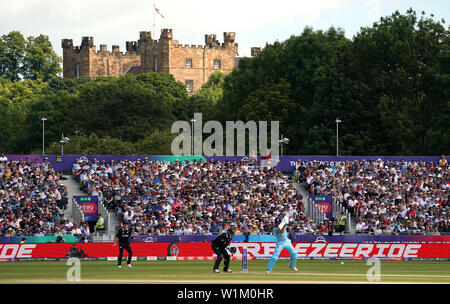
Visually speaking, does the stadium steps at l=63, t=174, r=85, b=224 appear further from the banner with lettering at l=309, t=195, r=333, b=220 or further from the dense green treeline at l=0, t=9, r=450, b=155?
the dense green treeline at l=0, t=9, r=450, b=155

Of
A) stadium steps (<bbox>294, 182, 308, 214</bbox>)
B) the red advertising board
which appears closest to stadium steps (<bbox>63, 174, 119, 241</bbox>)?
the red advertising board

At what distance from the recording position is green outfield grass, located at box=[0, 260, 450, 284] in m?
30.8

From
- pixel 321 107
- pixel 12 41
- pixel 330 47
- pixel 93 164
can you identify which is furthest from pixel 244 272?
pixel 12 41

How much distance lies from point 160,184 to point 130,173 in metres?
2.24

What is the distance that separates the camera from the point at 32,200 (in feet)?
170

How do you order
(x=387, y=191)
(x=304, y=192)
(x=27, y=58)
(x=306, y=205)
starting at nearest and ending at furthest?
(x=306, y=205)
(x=387, y=191)
(x=304, y=192)
(x=27, y=58)

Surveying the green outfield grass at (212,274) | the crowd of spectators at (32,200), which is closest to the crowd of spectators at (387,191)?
the green outfield grass at (212,274)

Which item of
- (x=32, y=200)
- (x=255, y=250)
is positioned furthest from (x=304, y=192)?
(x=32, y=200)

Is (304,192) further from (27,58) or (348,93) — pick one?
(27,58)

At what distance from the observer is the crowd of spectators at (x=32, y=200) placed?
161 feet

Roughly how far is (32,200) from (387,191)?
2188 cm

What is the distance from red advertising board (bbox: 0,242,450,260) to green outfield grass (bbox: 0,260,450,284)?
1.27 metres

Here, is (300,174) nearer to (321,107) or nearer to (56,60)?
(321,107)

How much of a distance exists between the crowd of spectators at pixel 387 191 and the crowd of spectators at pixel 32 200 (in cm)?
1610
